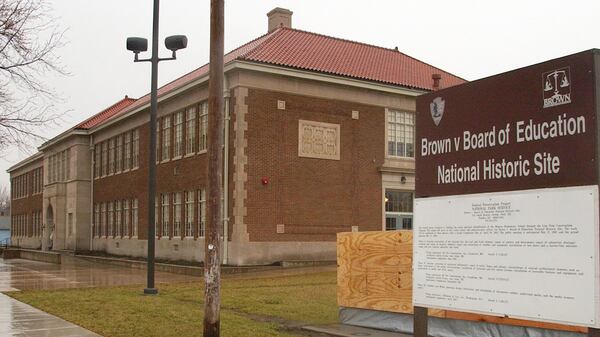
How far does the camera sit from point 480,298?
5938mm

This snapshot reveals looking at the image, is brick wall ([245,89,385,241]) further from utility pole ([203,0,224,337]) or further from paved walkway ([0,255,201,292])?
utility pole ([203,0,224,337])

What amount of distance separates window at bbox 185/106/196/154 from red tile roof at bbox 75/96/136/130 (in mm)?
19439

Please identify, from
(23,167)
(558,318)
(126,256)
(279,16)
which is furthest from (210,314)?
(23,167)

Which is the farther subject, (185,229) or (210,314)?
(185,229)

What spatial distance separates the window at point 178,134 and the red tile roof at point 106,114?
18001 millimetres

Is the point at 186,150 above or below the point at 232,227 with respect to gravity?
above

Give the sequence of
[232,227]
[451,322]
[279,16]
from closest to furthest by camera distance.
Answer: [451,322]
[232,227]
[279,16]

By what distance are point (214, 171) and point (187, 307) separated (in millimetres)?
5308

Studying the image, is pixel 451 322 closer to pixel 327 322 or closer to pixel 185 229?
pixel 327 322

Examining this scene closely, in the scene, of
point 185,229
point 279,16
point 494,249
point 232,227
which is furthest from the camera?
point 279,16

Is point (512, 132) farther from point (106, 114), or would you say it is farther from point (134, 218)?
point (106, 114)

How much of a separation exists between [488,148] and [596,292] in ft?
5.38

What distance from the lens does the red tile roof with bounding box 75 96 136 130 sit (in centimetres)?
5216

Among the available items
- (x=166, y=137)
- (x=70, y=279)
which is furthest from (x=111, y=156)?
(x=70, y=279)
